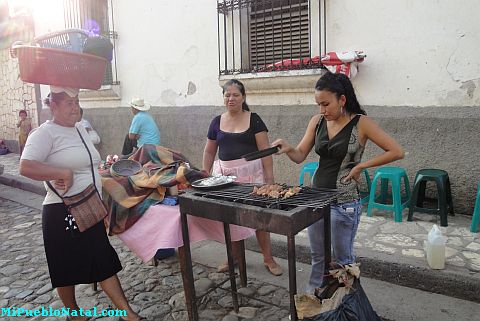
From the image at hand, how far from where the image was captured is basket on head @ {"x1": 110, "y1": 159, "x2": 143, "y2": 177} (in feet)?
11.2

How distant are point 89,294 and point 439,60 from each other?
4.27m

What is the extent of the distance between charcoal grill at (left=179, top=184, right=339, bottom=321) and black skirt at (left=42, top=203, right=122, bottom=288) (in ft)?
1.97

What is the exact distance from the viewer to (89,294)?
3.50 m

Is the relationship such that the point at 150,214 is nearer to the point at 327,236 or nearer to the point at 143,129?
the point at 327,236

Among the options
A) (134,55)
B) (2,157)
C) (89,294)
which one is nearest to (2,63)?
(2,157)

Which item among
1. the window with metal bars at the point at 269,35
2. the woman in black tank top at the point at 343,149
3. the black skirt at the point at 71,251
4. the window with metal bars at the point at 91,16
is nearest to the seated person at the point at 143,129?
the window with metal bars at the point at 269,35

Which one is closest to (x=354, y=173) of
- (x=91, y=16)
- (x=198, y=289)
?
(x=198, y=289)

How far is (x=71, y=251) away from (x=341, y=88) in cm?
218

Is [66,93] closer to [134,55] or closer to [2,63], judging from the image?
[134,55]

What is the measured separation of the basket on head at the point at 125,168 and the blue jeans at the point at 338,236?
65.2 inches

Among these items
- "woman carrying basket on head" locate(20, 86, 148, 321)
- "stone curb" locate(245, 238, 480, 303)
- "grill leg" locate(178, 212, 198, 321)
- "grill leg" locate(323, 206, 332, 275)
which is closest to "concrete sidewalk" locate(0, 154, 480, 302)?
"stone curb" locate(245, 238, 480, 303)

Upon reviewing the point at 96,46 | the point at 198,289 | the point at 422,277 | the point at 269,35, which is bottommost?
the point at 198,289

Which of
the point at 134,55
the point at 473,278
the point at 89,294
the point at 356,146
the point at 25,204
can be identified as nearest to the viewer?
the point at 356,146

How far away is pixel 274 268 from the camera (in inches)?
145
